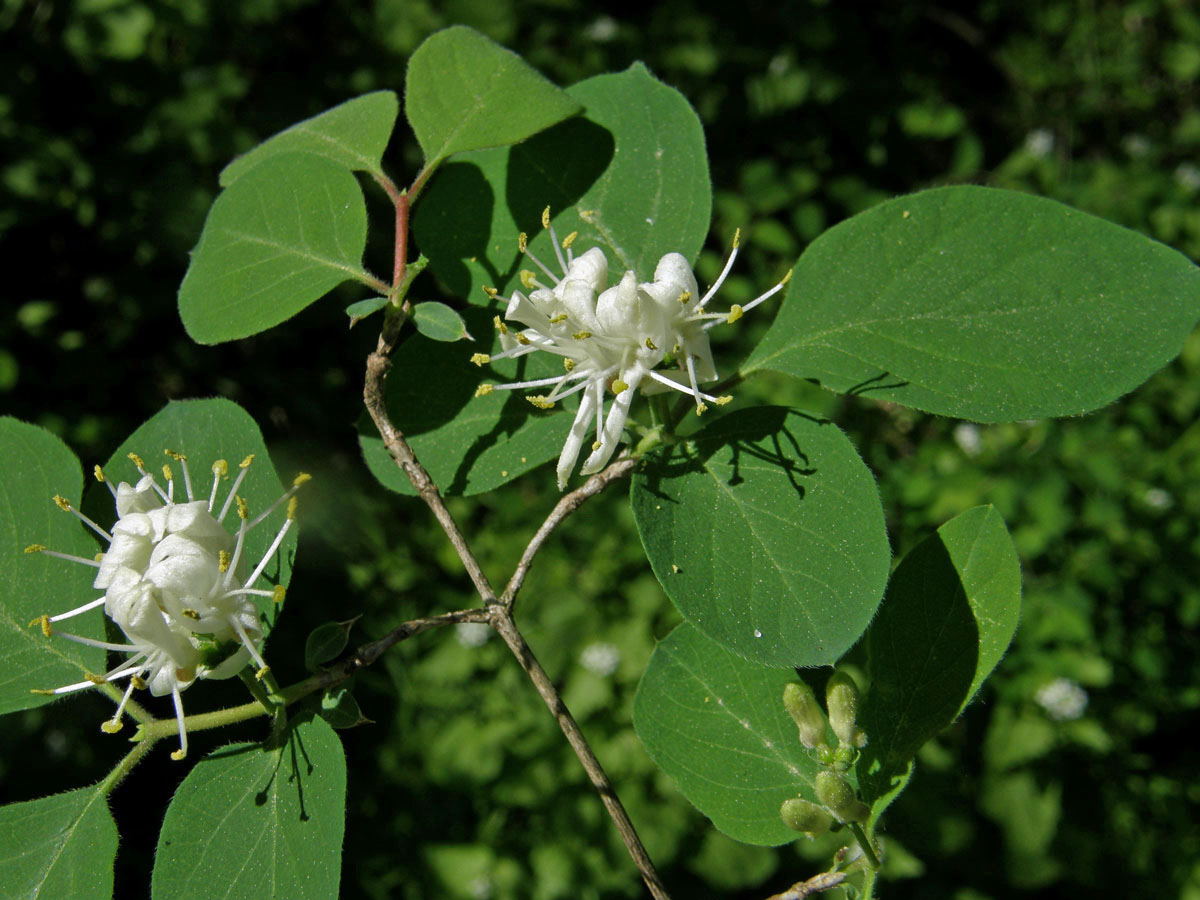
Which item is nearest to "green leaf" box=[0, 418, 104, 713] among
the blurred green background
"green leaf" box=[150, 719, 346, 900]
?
"green leaf" box=[150, 719, 346, 900]

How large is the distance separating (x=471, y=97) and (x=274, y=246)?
0.23 meters

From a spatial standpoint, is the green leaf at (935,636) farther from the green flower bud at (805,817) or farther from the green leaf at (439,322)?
the green leaf at (439,322)

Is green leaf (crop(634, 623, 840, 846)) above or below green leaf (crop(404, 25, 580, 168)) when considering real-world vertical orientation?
below

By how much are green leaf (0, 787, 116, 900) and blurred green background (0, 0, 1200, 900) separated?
1.24 metres

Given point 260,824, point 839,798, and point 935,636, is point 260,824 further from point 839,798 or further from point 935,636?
point 935,636

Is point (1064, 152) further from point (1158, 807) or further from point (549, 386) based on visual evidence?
point (549, 386)

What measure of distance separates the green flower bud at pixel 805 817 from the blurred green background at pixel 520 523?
132cm

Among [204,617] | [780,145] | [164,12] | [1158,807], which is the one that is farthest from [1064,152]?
[204,617]

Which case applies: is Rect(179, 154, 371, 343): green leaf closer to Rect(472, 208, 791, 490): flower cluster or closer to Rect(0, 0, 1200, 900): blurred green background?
Rect(472, 208, 791, 490): flower cluster

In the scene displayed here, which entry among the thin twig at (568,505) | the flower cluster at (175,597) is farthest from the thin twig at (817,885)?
the flower cluster at (175,597)

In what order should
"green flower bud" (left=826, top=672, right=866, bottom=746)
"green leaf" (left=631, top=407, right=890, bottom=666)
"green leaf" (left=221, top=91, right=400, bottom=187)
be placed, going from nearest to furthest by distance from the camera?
"green leaf" (left=631, top=407, right=890, bottom=666), "green flower bud" (left=826, top=672, right=866, bottom=746), "green leaf" (left=221, top=91, right=400, bottom=187)

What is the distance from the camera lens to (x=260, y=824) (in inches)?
29.6

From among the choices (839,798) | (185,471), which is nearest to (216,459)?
(185,471)

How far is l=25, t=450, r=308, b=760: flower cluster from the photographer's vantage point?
0.73 meters
